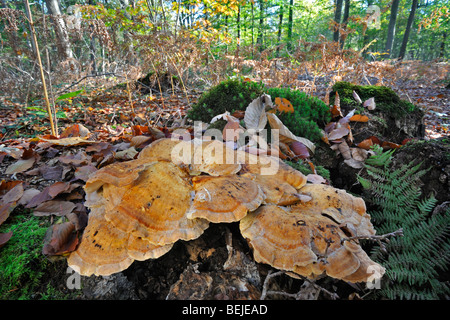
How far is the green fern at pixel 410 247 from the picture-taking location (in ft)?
4.58

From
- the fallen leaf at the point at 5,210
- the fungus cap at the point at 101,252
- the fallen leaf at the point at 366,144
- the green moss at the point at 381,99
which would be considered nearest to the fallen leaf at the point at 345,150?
the fallen leaf at the point at 366,144

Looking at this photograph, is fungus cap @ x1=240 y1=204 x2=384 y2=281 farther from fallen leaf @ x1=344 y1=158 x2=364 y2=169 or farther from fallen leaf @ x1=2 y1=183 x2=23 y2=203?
fallen leaf @ x1=2 y1=183 x2=23 y2=203

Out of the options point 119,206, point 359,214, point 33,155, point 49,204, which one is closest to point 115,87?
point 33,155

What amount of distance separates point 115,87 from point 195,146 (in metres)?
8.60

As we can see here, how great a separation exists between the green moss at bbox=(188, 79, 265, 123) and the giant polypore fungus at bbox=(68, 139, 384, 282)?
2201 mm

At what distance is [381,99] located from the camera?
3.93 meters

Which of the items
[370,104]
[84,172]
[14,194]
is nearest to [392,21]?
[370,104]

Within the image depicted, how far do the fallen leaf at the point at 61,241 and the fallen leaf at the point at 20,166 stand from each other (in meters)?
1.21

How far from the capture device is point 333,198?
155 cm

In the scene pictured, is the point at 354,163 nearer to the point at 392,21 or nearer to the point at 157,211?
the point at 157,211

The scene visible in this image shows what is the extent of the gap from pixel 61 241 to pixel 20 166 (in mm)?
1454

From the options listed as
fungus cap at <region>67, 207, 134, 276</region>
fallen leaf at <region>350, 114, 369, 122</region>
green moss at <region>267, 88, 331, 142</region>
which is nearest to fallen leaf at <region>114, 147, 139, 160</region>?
fungus cap at <region>67, 207, 134, 276</region>

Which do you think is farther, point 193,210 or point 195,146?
point 195,146

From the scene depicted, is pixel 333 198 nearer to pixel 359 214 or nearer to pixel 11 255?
pixel 359 214
